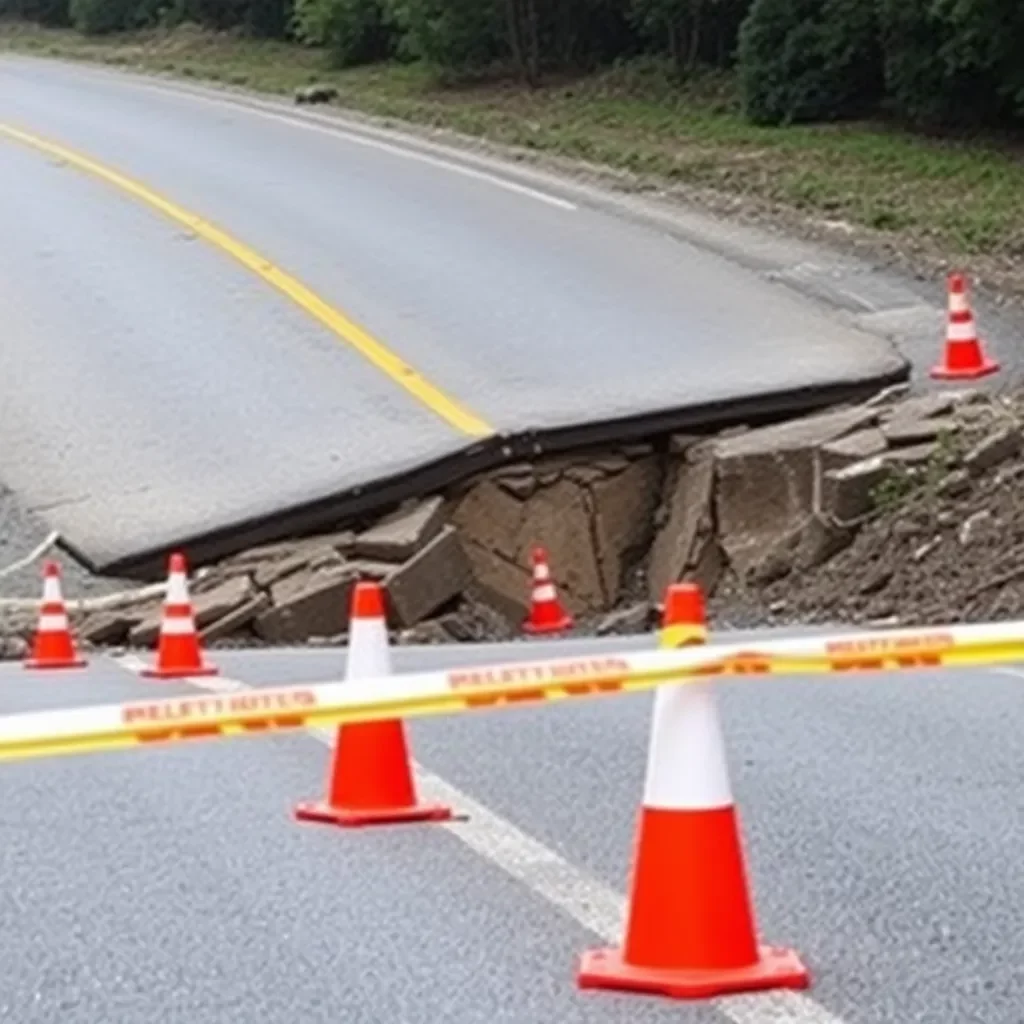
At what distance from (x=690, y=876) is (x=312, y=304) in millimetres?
15953

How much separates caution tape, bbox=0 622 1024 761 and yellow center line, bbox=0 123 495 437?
10414mm

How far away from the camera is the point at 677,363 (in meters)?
17.9

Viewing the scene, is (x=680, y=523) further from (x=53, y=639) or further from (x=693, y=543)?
(x=53, y=639)

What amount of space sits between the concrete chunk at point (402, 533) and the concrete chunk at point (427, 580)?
0.06m

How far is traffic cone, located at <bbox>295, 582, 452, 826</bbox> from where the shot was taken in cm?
744

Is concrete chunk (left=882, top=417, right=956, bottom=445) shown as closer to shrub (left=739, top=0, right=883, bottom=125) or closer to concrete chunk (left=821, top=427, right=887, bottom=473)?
concrete chunk (left=821, top=427, right=887, bottom=473)

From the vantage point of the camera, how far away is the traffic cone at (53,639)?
1291cm

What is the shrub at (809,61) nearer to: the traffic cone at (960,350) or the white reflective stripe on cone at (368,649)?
the traffic cone at (960,350)

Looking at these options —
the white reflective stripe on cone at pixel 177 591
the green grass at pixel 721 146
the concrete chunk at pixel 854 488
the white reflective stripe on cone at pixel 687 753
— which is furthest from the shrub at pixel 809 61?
the white reflective stripe on cone at pixel 687 753

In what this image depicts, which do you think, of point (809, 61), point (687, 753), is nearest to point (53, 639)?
point (687, 753)

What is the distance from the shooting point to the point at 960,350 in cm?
1741

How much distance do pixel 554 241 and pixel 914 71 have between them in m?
9.75

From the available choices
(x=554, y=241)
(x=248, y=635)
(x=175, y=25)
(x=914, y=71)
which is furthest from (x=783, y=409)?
(x=175, y=25)

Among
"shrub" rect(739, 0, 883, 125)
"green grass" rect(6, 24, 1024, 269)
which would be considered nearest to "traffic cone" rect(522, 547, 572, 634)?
"green grass" rect(6, 24, 1024, 269)
